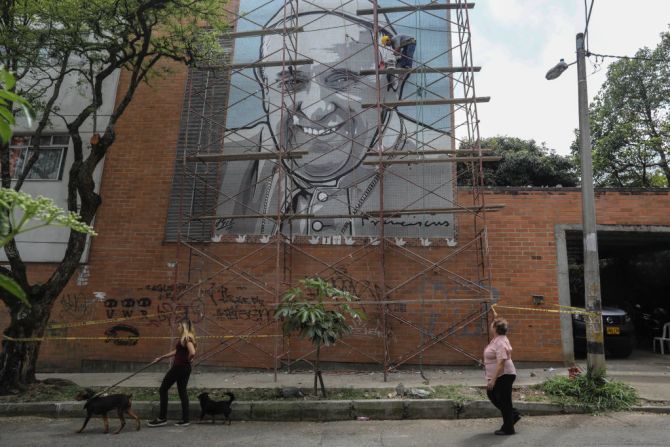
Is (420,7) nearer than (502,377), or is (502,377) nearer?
(502,377)

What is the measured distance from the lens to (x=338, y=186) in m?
9.98

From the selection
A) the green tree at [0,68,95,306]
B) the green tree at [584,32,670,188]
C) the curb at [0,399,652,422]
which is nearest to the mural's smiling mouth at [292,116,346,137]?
the curb at [0,399,652,422]

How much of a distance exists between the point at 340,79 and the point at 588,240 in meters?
6.46

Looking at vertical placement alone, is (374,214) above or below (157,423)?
above

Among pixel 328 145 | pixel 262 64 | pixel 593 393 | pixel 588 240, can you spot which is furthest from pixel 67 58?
pixel 593 393

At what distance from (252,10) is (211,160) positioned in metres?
4.56

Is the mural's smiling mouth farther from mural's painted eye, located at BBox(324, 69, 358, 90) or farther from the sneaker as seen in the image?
the sneaker

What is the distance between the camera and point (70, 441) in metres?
5.62

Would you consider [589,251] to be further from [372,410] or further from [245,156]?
[245,156]

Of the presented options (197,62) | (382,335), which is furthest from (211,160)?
(382,335)

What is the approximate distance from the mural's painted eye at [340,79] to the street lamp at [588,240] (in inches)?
175

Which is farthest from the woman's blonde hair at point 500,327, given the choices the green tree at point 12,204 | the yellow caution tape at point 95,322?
the yellow caution tape at point 95,322

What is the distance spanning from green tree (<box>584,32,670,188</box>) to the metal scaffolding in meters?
10.9

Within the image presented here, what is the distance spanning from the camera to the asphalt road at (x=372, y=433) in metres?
5.38
